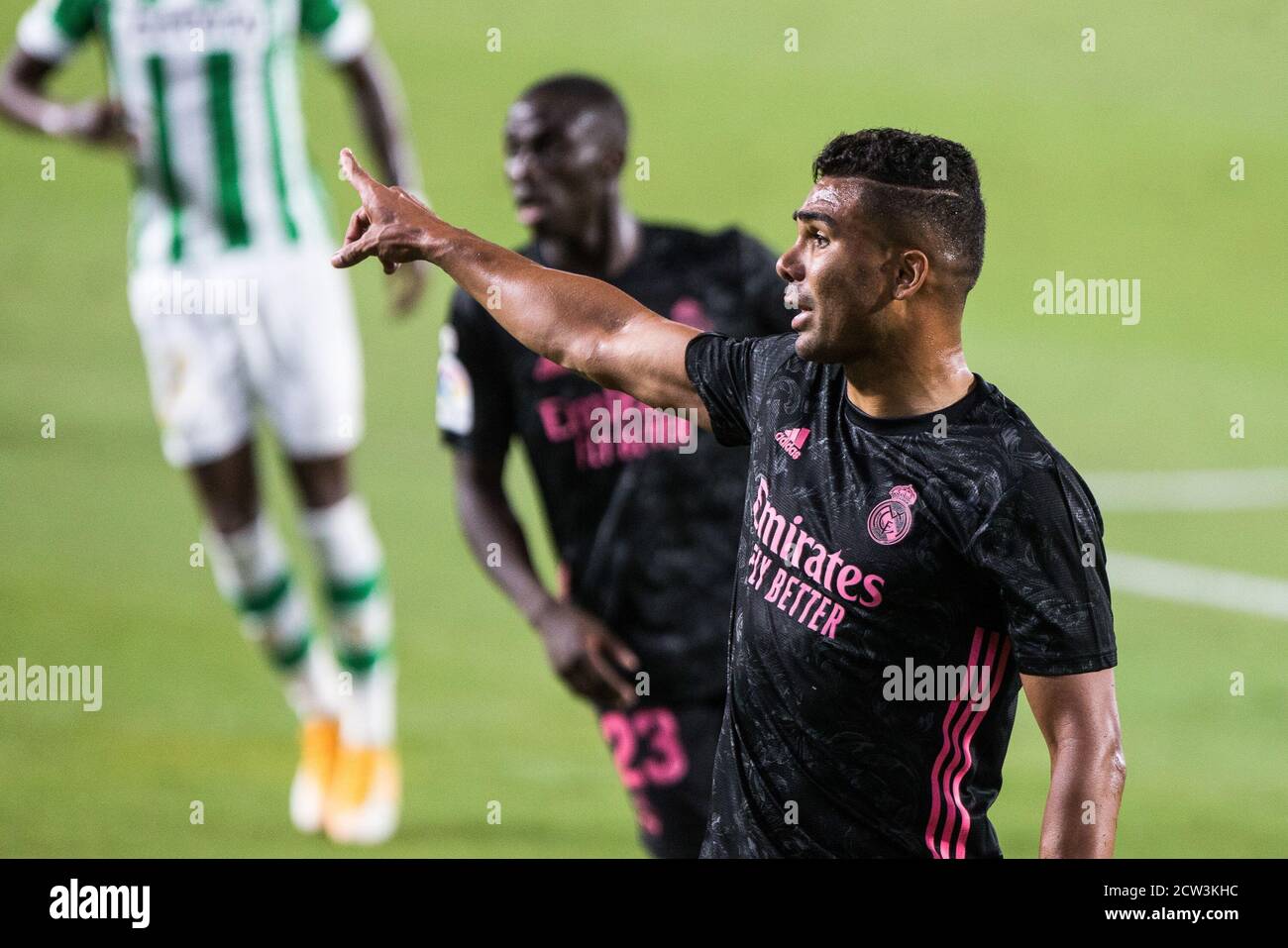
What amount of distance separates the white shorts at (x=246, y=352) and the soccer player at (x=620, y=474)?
2.21m

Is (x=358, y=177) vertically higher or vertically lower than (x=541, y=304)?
higher

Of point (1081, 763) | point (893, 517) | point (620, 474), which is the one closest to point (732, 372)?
point (893, 517)

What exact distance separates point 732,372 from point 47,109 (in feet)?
14.9

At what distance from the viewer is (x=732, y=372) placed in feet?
12.5

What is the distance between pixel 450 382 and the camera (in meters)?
5.64

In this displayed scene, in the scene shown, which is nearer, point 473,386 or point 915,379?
point 915,379

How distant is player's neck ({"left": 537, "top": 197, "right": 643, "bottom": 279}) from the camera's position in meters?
5.56

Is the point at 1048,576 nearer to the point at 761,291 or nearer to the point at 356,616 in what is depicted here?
the point at 761,291

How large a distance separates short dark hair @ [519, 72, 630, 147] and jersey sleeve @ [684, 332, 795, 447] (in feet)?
6.16

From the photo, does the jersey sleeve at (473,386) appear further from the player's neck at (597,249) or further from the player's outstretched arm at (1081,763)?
the player's outstretched arm at (1081,763)

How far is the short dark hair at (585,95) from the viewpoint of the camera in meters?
5.58
